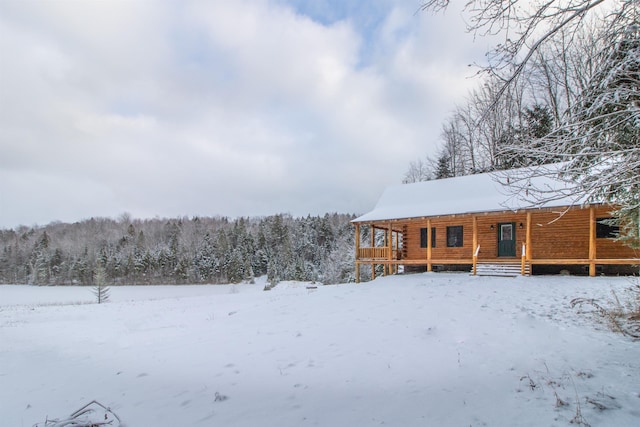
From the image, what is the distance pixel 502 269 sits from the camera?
14898mm

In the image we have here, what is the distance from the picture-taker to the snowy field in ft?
13.1

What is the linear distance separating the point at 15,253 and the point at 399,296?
8776cm

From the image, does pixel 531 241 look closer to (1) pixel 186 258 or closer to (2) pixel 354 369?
(2) pixel 354 369

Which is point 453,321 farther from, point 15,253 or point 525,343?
point 15,253

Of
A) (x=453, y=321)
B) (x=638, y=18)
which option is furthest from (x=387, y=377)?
(x=638, y=18)

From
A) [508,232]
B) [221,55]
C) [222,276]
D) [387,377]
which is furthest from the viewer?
[222,276]

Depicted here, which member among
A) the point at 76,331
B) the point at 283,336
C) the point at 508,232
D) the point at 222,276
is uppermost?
the point at 508,232

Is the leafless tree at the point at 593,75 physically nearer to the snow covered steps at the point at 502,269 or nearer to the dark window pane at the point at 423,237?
the snow covered steps at the point at 502,269

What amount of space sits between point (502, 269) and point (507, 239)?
267 centimetres

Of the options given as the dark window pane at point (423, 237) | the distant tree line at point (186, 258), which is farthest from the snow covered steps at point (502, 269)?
the distant tree line at point (186, 258)

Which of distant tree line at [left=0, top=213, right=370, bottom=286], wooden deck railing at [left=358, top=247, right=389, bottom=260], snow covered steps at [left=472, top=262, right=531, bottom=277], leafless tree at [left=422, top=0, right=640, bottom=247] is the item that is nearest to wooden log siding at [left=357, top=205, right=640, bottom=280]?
wooden deck railing at [left=358, top=247, right=389, bottom=260]

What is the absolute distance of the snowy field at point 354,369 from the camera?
400cm

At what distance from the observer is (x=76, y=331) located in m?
11.0

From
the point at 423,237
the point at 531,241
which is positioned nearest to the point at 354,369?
the point at 531,241
